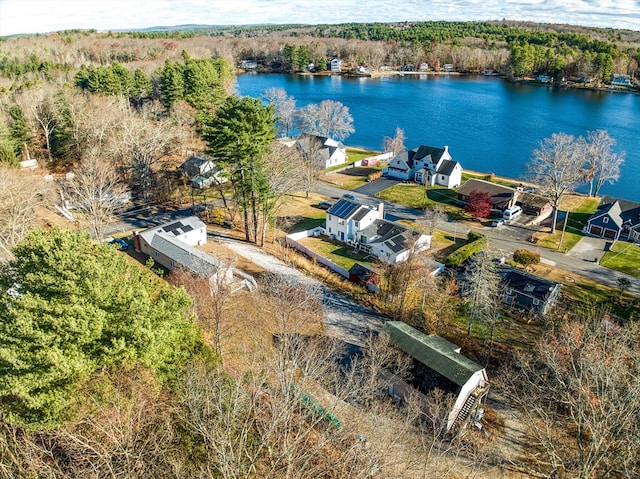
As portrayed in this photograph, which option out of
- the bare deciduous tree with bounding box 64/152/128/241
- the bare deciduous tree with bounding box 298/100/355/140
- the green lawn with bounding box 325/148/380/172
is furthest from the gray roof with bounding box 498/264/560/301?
the bare deciduous tree with bounding box 298/100/355/140

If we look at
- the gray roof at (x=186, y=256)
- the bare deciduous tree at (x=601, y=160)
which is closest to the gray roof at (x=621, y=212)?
the bare deciduous tree at (x=601, y=160)

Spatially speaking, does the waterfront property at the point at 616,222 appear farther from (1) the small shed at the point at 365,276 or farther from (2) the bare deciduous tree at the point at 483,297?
(1) the small shed at the point at 365,276

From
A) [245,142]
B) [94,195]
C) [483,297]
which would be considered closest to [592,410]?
[483,297]

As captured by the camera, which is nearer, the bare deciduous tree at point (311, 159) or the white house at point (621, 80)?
the bare deciduous tree at point (311, 159)

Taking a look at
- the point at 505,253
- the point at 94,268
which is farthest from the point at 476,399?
the point at 505,253

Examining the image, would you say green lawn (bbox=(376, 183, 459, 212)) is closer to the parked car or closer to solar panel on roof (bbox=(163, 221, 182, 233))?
solar panel on roof (bbox=(163, 221, 182, 233))

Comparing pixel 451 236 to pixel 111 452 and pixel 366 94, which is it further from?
pixel 366 94
